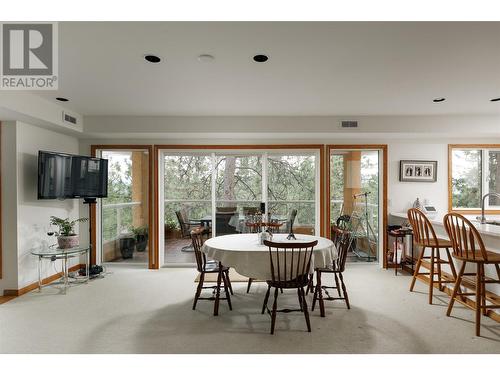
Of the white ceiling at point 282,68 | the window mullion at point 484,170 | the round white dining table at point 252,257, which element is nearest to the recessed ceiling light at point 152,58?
the white ceiling at point 282,68

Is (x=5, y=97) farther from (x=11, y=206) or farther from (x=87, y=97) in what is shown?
(x=11, y=206)

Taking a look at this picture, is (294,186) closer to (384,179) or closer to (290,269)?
(384,179)

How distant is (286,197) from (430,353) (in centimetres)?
308

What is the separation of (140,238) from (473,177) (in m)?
6.12

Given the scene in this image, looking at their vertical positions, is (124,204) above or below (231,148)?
below

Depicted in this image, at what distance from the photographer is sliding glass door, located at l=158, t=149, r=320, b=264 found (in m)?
4.92

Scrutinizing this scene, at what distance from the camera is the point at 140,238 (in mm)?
5074

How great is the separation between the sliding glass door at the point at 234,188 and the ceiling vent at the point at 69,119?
139 centimetres

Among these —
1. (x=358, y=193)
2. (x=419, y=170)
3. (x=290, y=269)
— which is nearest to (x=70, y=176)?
(x=290, y=269)

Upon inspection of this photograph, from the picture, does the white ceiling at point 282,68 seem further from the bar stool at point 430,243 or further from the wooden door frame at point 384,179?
the bar stool at point 430,243

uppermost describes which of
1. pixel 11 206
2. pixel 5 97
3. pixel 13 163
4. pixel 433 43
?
pixel 433 43

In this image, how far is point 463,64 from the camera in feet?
8.30

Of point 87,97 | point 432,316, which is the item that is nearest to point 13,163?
point 87,97

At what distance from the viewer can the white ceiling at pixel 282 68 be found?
6.51ft
